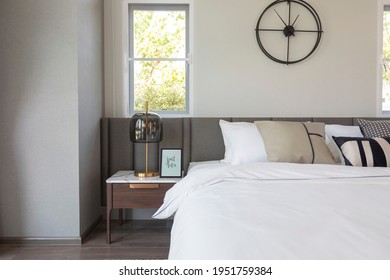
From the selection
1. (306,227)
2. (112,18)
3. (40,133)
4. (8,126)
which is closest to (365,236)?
(306,227)

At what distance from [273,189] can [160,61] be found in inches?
76.9

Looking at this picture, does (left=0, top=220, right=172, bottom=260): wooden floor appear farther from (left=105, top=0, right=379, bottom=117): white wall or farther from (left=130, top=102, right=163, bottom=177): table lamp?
(left=105, top=0, right=379, bottom=117): white wall

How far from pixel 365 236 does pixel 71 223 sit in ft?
6.93

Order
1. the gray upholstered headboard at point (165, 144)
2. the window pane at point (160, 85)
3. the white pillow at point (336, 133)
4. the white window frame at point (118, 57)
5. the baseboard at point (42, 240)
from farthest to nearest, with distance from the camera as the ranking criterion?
the window pane at point (160, 85)
the white window frame at point (118, 57)
the gray upholstered headboard at point (165, 144)
the white pillow at point (336, 133)
the baseboard at point (42, 240)

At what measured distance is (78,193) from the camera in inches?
98.7

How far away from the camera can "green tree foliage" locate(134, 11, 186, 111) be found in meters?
3.18

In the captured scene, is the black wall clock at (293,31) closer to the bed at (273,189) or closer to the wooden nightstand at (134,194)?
the bed at (273,189)

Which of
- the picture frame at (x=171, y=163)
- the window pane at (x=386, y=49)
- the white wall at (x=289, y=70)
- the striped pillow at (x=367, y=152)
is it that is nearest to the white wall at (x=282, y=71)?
the white wall at (x=289, y=70)

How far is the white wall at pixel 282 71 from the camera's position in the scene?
310 centimetres

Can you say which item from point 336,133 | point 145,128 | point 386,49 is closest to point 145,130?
point 145,128

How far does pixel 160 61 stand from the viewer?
10.5 feet

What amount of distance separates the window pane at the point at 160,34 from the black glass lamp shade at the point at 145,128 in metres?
0.81

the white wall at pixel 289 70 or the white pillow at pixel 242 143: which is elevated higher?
the white wall at pixel 289 70

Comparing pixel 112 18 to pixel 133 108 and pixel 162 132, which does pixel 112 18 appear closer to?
pixel 133 108
